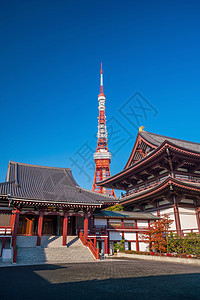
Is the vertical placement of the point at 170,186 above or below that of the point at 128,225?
above

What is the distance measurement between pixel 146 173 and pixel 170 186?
23.1 ft

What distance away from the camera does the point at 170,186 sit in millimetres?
21469

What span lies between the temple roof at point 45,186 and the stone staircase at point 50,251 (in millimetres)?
3758

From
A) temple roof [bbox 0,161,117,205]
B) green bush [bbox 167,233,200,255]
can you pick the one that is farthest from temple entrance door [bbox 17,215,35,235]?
green bush [bbox 167,233,200,255]

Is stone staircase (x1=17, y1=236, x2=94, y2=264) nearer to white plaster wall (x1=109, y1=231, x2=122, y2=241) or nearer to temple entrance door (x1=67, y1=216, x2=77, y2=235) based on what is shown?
temple entrance door (x1=67, y1=216, x2=77, y2=235)

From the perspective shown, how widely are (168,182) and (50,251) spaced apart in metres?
12.2

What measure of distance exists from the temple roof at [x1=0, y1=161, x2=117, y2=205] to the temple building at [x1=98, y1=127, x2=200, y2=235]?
19.4 ft

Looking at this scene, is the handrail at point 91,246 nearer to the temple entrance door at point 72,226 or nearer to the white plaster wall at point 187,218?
the temple entrance door at point 72,226

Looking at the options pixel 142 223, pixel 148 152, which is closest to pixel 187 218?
pixel 142 223

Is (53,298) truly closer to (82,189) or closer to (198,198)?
(82,189)

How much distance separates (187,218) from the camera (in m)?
23.7

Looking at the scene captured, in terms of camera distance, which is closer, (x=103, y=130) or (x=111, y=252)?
(x=111, y=252)

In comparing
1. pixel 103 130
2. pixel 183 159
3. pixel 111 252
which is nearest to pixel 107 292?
pixel 111 252

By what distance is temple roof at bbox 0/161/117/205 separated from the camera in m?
19.2
